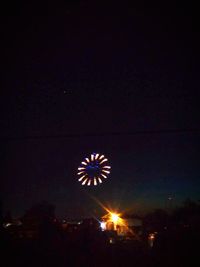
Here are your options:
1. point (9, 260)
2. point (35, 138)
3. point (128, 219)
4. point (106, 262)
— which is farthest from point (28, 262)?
point (128, 219)

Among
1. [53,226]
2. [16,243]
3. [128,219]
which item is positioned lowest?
[16,243]

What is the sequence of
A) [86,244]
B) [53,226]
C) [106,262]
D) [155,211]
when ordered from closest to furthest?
1. [106,262]
2. [86,244]
3. [53,226]
4. [155,211]

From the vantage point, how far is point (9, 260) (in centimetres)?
1988

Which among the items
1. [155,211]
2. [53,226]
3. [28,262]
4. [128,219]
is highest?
[155,211]

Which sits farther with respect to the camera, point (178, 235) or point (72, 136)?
point (178, 235)

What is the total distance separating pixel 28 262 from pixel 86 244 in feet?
22.7

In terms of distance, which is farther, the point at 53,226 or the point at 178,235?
the point at 53,226

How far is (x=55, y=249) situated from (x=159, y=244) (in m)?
6.73

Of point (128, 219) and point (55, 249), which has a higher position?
point (128, 219)

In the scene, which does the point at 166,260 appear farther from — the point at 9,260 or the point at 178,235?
the point at 9,260

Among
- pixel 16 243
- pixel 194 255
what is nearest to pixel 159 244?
pixel 194 255

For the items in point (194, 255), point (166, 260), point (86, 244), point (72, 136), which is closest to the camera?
point (72, 136)

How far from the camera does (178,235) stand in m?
22.3

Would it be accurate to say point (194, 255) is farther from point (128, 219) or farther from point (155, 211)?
point (155, 211)
